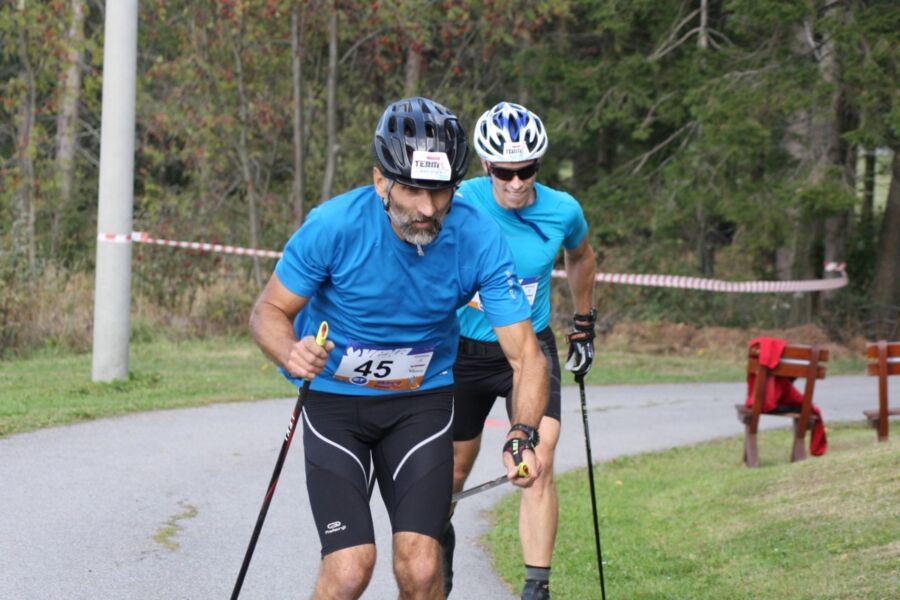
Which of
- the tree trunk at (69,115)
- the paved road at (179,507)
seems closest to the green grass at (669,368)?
the paved road at (179,507)

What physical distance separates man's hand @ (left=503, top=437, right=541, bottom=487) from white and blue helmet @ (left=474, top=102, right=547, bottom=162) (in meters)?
1.85

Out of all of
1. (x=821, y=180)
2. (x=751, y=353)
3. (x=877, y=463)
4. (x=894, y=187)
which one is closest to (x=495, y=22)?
(x=821, y=180)

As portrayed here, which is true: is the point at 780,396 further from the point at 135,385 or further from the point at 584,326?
the point at 135,385

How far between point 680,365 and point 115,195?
33.6ft

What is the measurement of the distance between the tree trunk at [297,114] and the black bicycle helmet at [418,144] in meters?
17.8

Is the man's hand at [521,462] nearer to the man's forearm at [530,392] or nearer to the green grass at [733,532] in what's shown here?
the man's forearm at [530,392]

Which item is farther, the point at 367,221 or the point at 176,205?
the point at 176,205

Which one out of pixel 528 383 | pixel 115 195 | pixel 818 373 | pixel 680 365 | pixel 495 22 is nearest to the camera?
pixel 528 383

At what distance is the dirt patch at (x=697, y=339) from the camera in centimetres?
2373

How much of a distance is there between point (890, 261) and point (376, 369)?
21.8 meters

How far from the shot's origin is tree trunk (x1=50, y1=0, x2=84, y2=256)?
22281 millimetres

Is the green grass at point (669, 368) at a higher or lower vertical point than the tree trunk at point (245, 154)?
lower

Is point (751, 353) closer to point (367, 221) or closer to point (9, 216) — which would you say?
point (367, 221)

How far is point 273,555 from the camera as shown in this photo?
8188mm
